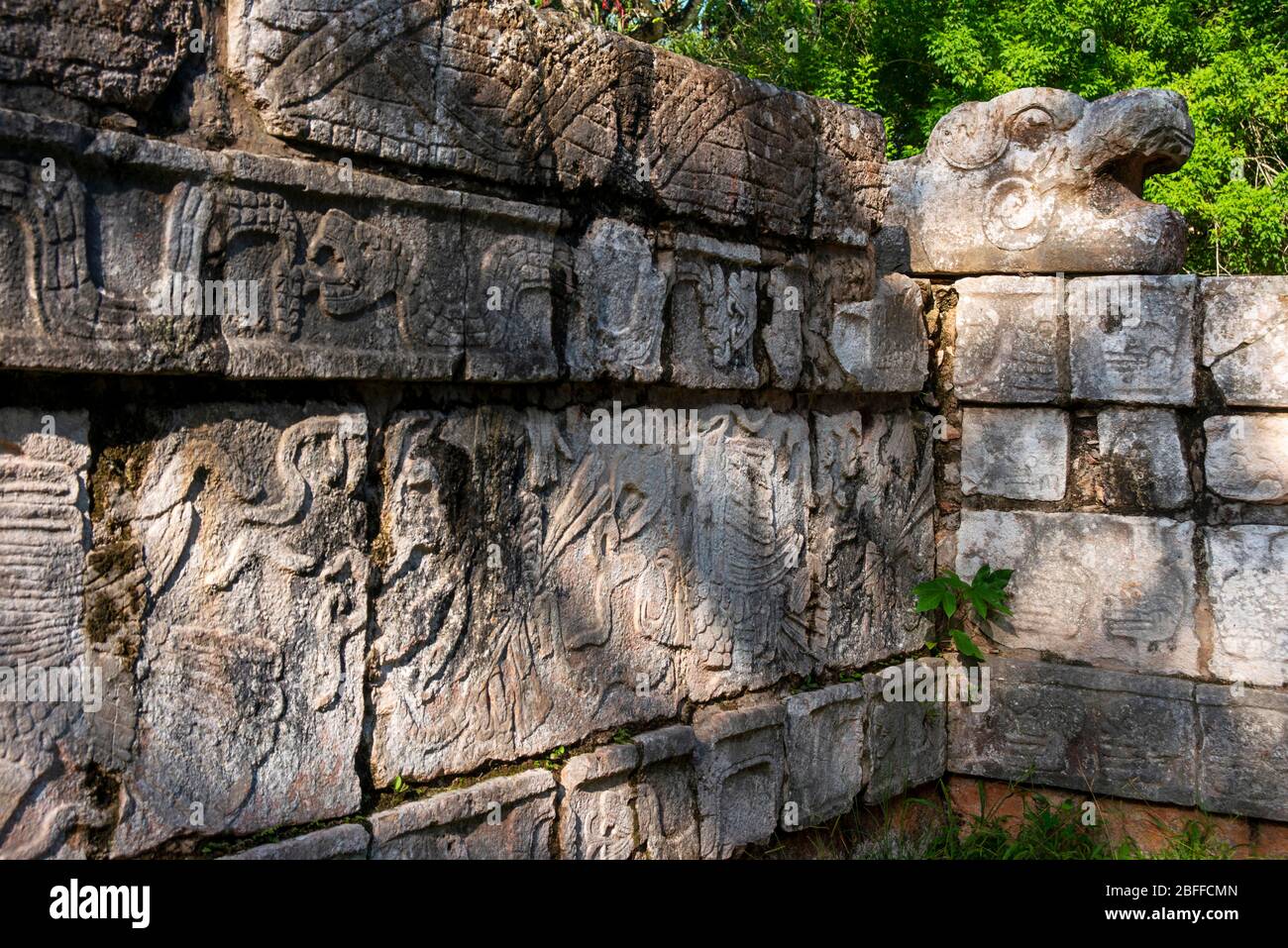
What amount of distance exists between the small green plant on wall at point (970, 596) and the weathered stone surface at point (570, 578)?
67 centimetres

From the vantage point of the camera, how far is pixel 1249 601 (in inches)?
154

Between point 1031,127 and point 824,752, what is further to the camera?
point 1031,127

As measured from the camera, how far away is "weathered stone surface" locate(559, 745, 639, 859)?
114 inches

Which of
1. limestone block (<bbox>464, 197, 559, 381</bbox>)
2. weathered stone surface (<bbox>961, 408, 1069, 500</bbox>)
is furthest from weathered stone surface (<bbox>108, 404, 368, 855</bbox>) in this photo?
weathered stone surface (<bbox>961, 408, 1069, 500</bbox>)

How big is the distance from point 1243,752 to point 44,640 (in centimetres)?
362

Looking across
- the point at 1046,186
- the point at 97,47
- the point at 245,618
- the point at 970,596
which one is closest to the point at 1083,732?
A: the point at 970,596

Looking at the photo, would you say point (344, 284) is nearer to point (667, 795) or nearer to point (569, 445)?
point (569, 445)

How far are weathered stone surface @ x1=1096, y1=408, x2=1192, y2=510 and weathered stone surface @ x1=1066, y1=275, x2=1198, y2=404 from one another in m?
0.07

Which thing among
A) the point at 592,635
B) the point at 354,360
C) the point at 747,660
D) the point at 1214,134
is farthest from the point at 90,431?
the point at 1214,134

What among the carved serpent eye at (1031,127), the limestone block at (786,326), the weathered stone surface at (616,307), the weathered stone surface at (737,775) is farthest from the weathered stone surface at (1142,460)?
the weathered stone surface at (616,307)

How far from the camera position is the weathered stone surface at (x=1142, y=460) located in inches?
158

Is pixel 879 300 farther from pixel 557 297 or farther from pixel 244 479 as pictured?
pixel 244 479
